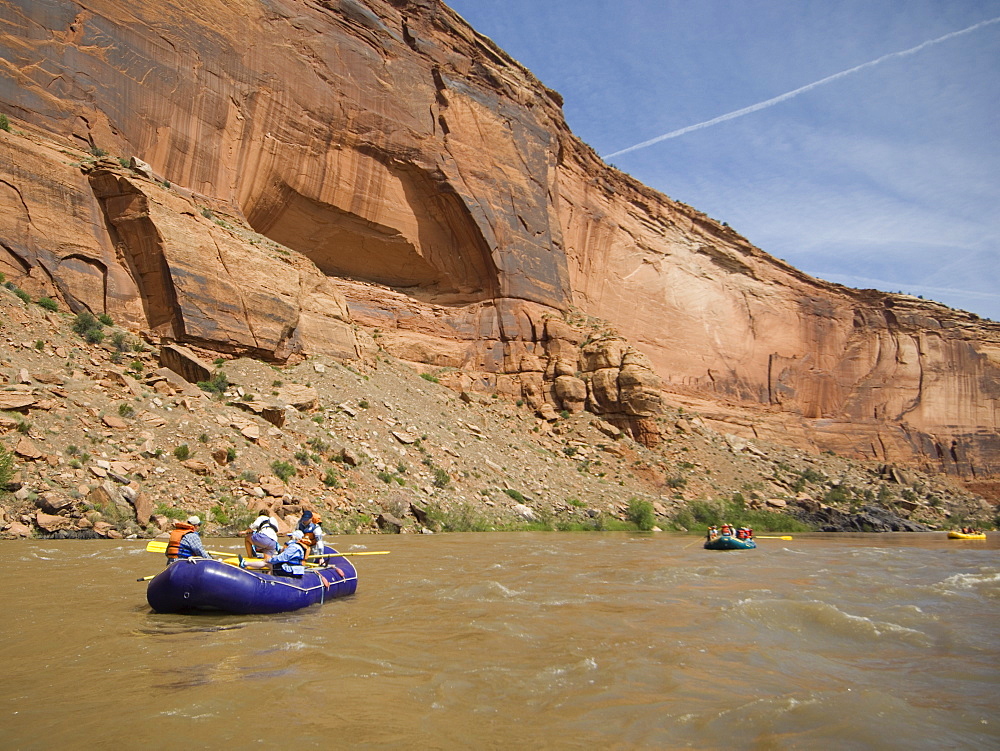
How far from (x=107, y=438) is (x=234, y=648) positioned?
10762mm

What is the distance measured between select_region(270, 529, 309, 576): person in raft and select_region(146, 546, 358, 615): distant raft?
0.34 ft

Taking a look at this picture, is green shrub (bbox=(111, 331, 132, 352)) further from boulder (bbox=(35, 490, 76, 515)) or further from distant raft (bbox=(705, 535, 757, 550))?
distant raft (bbox=(705, 535, 757, 550))

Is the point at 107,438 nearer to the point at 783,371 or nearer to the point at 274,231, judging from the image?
the point at 274,231

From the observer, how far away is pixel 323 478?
1770 cm

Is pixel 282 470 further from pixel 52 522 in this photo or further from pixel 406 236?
pixel 406 236

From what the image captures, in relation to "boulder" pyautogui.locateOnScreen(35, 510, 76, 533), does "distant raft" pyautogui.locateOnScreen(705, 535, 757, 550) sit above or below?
below

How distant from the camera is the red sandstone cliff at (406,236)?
1962 cm

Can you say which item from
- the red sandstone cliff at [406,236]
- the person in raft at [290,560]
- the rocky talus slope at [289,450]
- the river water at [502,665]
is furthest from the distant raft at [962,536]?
the person in raft at [290,560]

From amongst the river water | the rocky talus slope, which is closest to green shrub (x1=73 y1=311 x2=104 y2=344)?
the rocky talus slope

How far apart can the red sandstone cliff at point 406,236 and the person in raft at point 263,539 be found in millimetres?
12112

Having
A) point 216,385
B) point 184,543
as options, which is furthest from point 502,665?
point 216,385

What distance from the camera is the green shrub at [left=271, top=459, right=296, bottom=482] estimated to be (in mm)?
16766

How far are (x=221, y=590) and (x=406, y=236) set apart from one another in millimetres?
22930

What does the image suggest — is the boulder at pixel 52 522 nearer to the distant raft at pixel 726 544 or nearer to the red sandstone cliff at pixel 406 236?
the red sandstone cliff at pixel 406 236
